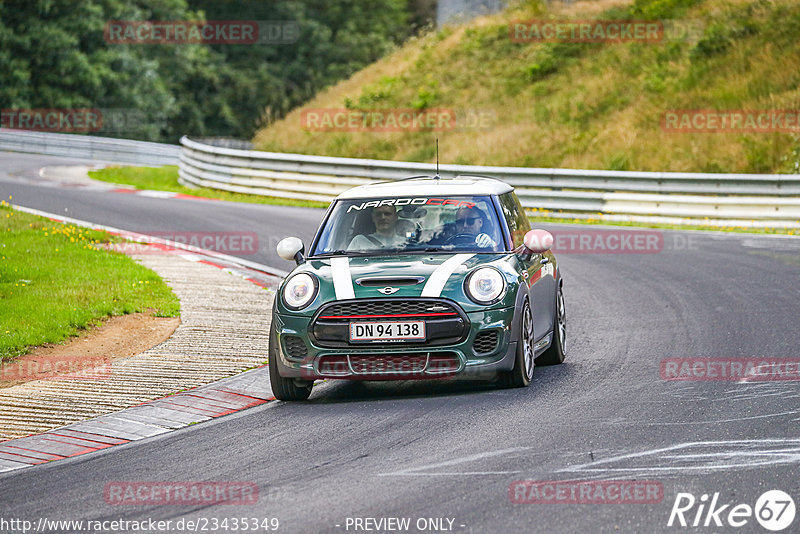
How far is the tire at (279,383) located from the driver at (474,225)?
1.79 metres

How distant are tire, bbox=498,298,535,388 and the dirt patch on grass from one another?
3425 millimetres

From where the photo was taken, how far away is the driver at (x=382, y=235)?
9.44m

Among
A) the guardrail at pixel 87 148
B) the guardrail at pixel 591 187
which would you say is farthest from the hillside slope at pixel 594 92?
the guardrail at pixel 87 148

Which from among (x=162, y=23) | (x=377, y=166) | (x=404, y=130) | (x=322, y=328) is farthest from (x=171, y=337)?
(x=162, y=23)

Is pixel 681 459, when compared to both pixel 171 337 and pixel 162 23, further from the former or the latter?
pixel 162 23

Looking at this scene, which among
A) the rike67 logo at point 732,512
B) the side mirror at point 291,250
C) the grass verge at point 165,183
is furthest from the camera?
the grass verge at point 165,183

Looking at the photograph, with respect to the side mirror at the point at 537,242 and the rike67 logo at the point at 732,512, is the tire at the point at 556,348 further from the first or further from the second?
the rike67 logo at the point at 732,512

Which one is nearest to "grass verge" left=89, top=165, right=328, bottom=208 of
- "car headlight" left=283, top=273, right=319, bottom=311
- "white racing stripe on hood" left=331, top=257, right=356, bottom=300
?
"white racing stripe on hood" left=331, top=257, right=356, bottom=300

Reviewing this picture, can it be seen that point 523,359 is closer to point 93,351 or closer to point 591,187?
point 93,351

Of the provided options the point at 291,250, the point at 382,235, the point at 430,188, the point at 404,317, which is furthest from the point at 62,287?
the point at 404,317

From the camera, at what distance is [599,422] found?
759 centimetres

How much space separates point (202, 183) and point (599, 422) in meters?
22.7

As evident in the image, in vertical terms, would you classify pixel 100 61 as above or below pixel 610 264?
above

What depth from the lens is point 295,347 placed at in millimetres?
8555
